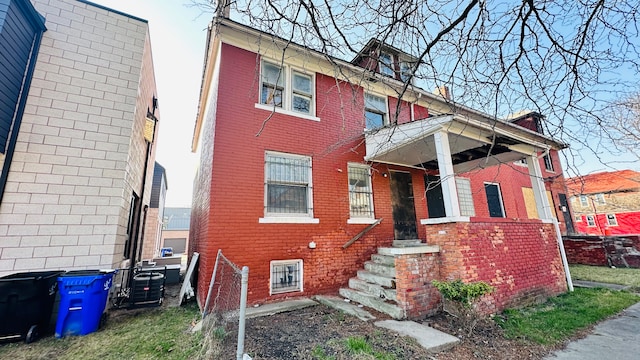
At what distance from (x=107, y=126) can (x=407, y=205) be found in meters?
7.90

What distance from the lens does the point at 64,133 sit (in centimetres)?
509

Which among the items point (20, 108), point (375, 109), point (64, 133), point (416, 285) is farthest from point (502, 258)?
point (20, 108)

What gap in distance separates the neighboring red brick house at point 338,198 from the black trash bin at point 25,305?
2.35m

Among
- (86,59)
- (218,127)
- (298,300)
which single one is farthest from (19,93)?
(298,300)

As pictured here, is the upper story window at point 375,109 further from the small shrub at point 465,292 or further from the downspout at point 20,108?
the downspout at point 20,108

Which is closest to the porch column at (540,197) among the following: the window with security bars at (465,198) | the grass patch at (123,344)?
the window with security bars at (465,198)

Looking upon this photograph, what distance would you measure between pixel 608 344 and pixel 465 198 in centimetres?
640

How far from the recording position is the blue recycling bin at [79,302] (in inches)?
Result: 161

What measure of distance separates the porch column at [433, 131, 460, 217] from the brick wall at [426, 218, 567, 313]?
1.06ft

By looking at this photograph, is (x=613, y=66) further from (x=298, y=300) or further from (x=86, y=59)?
(x=86, y=59)

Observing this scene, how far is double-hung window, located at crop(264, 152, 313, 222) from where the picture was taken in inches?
244

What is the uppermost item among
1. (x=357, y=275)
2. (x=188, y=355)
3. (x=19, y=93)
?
(x=19, y=93)

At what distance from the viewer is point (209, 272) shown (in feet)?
17.0

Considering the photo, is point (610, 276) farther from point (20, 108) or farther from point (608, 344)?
point (20, 108)
